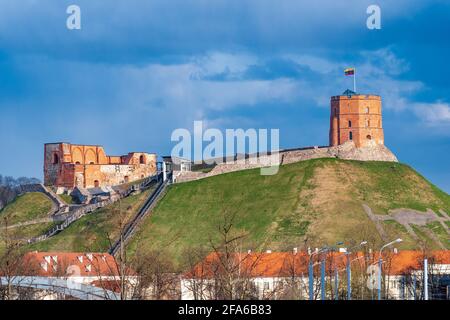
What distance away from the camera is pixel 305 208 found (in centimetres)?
10606

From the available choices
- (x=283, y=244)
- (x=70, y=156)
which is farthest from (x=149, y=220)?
(x=70, y=156)

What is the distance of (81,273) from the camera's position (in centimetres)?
7994

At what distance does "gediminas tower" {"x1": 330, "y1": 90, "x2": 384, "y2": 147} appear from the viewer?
116 m

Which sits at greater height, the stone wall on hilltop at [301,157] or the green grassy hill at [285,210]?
the stone wall on hilltop at [301,157]

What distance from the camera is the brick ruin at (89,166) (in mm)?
132625

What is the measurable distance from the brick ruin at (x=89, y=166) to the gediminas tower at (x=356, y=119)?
28425 millimetres

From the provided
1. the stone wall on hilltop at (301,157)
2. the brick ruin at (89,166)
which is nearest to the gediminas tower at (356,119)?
the stone wall on hilltop at (301,157)

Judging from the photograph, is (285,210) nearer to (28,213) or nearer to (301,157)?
(301,157)

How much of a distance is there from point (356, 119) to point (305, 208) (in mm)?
14040

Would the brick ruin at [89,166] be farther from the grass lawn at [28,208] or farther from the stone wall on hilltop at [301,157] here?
the stone wall on hilltop at [301,157]

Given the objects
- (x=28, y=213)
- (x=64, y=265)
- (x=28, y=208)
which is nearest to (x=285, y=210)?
(x=64, y=265)

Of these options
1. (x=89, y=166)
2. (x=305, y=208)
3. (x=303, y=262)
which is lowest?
(x=303, y=262)
